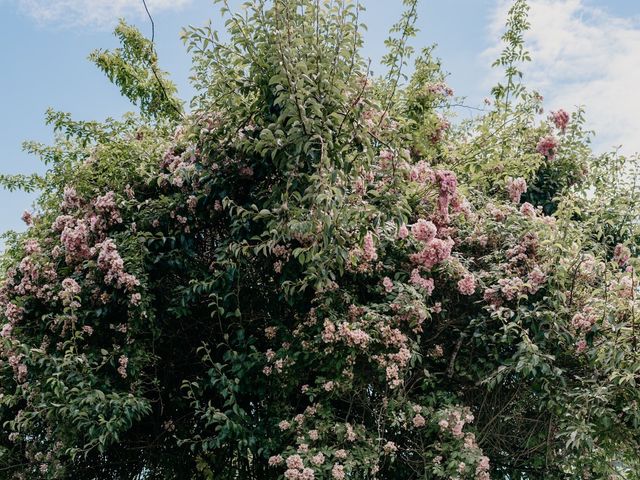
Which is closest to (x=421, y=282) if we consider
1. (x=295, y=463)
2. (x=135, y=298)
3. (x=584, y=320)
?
(x=584, y=320)

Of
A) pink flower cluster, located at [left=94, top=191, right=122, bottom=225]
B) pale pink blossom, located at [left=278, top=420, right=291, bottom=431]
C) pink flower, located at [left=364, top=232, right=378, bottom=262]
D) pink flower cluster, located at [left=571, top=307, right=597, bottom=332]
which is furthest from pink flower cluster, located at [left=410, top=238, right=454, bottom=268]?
pink flower cluster, located at [left=94, top=191, right=122, bottom=225]

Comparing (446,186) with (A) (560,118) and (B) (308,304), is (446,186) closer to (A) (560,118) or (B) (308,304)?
(B) (308,304)

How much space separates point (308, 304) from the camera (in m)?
4.83

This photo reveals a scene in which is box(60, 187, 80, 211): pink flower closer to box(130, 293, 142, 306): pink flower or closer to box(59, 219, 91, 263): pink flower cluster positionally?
box(59, 219, 91, 263): pink flower cluster

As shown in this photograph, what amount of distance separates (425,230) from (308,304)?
0.98m

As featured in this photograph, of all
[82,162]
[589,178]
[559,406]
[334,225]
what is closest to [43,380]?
[82,162]

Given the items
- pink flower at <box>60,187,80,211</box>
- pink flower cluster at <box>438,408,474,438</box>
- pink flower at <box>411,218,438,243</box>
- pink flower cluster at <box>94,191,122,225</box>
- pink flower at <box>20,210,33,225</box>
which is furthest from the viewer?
pink flower at <box>20,210,33,225</box>

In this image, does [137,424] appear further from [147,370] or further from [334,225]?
[334,225]

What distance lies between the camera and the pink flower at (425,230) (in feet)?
15.2

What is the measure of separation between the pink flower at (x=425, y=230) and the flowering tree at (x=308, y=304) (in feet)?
0.08

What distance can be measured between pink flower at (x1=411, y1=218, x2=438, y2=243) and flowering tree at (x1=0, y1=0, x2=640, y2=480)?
1.0 inches

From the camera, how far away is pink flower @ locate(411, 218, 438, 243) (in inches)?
182

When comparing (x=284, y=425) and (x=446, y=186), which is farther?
(x=446, y=186)

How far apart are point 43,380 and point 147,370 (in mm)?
773
